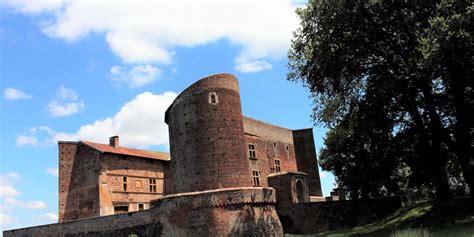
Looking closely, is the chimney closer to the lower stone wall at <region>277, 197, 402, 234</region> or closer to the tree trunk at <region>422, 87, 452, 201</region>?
the lower stone wall at <region>277, 197, 402, 234</region>

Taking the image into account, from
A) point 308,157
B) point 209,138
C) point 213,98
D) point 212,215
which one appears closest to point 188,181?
point 209,138

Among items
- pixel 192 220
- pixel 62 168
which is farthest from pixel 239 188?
pixel 62 168

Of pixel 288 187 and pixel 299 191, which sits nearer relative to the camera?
pixel 288 187

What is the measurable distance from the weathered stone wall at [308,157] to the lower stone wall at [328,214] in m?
13.9

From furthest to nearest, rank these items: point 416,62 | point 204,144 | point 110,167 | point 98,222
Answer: point 110,167 → point 98,222 → point 204,144 → point 416,62

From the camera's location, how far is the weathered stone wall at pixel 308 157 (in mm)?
46438

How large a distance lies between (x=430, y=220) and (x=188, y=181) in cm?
1498

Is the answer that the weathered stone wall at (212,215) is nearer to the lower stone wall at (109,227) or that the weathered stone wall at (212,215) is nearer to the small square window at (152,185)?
the lower stone wall at (109,227)

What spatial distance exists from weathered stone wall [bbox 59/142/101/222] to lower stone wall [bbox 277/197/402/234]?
16.3 meters

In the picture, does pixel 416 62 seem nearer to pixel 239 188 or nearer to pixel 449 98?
pixel 449 98

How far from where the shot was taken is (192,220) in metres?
25.2

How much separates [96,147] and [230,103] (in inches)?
608

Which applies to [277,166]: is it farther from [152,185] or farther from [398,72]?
[398,72]

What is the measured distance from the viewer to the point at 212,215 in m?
25.0
